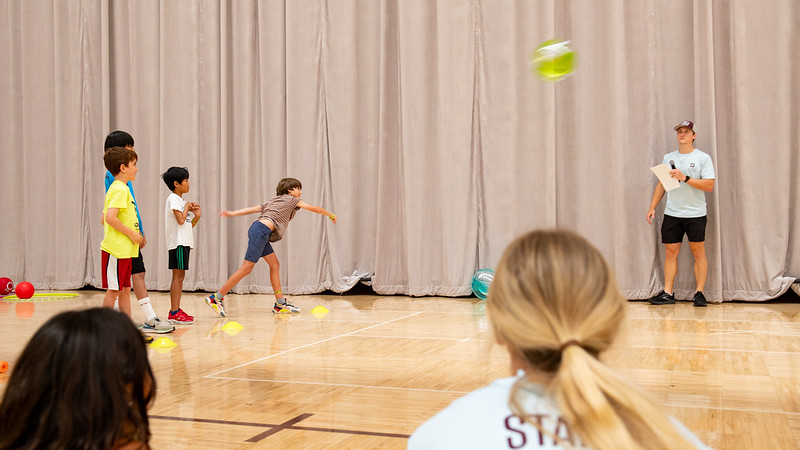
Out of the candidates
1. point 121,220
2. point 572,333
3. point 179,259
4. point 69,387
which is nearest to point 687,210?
point 179,259

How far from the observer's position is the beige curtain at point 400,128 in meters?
6.71

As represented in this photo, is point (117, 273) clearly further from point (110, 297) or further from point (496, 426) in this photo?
point (496, 426)

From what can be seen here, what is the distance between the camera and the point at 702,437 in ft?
7.68

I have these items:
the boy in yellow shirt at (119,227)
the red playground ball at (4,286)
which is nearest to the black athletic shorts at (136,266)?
the boy in yellow shirt at (119,227)

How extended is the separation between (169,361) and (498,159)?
4.46 m

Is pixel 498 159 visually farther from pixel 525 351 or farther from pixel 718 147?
pixel 525 351

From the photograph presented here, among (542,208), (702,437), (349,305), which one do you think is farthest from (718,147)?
(702,437)

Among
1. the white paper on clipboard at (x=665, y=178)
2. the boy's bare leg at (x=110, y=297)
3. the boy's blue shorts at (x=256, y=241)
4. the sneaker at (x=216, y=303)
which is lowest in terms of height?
the sneaker at (x=216, y=303)

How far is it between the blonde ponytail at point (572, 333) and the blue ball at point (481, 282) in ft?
20.0

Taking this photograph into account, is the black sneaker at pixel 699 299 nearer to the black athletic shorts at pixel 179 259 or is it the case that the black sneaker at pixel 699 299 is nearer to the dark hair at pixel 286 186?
the dark hair at pixel 286 186

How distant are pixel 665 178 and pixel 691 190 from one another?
261 millimetres

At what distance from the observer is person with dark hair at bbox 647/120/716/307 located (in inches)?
255

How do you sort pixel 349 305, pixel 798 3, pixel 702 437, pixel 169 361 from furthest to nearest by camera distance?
pixel 349 305 < pixel 798 3 < pixel 169 361 < pixel 702 437

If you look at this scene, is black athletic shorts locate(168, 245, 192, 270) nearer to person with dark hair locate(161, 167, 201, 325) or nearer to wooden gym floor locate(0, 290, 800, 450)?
person with dark hair locate(161, 167, 201, 325)
